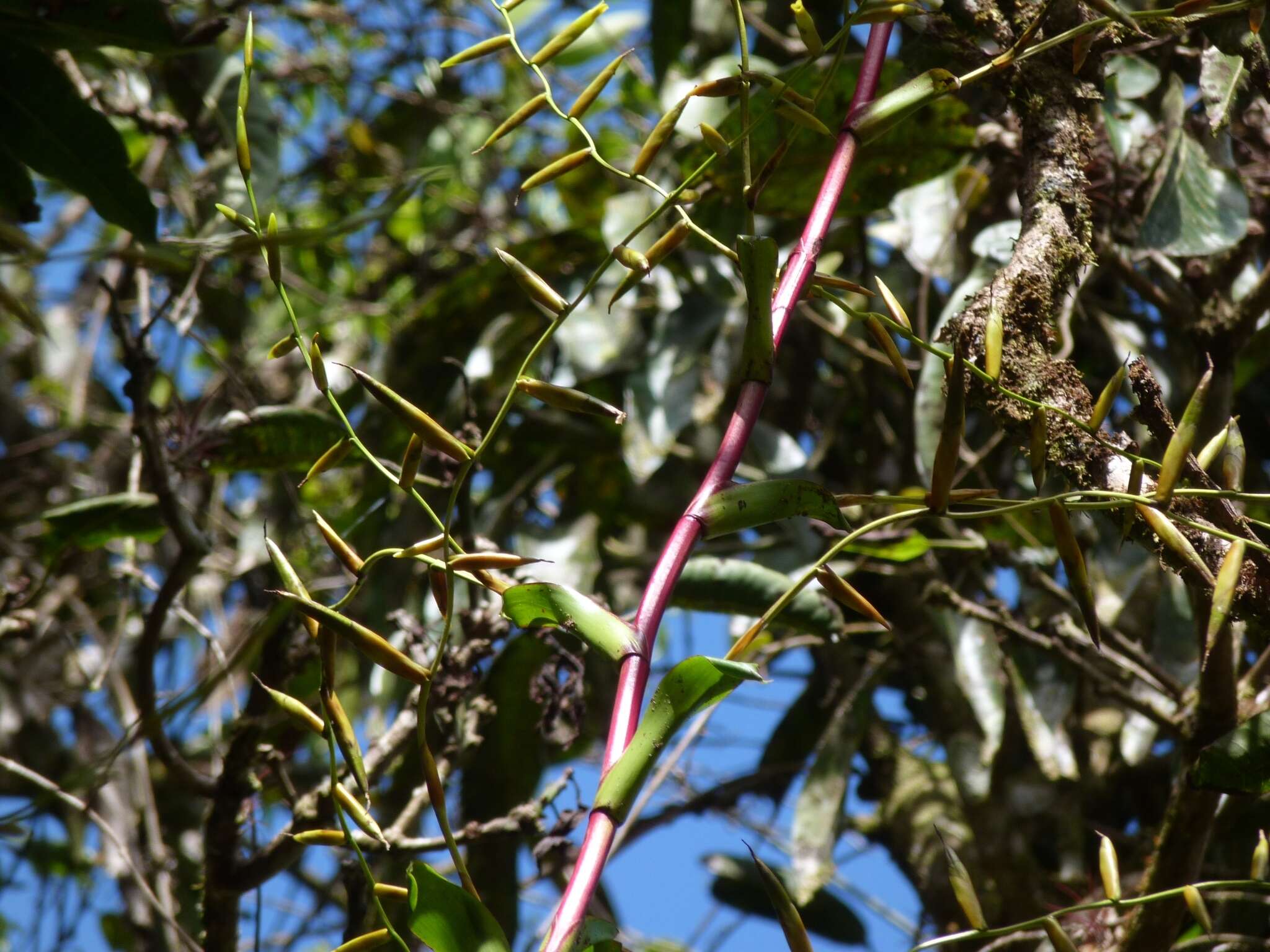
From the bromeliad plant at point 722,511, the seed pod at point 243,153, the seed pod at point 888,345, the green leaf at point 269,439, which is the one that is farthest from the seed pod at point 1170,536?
the green leaf at point 269,439

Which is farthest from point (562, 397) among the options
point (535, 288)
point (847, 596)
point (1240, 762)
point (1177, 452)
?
point (1240, 762)

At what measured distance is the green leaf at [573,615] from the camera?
0.52 m

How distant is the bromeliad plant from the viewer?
49 centimetres

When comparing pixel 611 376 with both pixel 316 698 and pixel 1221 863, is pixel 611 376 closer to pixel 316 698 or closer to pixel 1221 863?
pixel 316 698

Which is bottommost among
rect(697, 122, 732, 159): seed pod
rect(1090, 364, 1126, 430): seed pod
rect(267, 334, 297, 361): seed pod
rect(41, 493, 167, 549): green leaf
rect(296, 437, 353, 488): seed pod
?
rect(1090, 364, 1126, 430): seed pod

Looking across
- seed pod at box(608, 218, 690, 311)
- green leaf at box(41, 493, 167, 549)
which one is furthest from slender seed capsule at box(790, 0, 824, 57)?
green leaf at box(41, 493, 167, 549)

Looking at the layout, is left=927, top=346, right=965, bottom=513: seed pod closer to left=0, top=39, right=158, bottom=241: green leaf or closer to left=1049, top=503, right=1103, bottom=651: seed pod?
left=1049, top=503, right=1103, bottom=651: seed pod

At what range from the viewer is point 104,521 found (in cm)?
102

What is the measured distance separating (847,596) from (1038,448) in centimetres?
11

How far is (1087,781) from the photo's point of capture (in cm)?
135

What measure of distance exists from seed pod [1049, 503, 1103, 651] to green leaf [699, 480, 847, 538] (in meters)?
0.09

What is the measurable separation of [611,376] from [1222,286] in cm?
66

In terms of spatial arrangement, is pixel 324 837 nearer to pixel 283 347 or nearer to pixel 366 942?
pixel 366 942

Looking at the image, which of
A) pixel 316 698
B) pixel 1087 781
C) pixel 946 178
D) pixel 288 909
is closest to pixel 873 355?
pixel 946 178
